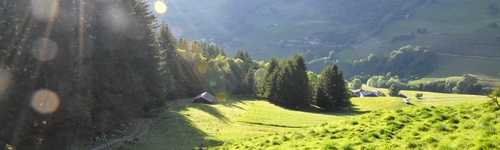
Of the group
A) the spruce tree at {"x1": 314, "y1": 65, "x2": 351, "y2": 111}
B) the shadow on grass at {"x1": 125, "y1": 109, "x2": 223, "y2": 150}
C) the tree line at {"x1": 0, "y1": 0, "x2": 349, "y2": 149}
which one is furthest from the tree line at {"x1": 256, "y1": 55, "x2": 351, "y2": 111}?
the shadow on grass at {"x1": 125, "y1": 109, "x2": 223, "y2": 150}

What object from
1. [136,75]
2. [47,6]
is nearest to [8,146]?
[47,6]

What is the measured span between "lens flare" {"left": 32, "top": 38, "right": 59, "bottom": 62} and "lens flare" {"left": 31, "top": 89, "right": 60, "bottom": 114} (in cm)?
236

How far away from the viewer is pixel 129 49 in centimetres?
5269

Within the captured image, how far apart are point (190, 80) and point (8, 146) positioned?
73292 millimetres

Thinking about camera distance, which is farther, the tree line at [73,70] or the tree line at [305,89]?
the tree line at [305,89]

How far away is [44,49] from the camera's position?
33531mm

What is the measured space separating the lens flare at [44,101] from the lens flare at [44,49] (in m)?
2.36

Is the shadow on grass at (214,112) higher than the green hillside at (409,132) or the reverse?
the reverse

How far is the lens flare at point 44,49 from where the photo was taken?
33.1m

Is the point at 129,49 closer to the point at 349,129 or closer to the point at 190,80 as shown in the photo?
the point at 349,129

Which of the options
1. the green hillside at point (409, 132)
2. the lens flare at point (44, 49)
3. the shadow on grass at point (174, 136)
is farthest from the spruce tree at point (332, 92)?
the lens flare at point (44, 49)

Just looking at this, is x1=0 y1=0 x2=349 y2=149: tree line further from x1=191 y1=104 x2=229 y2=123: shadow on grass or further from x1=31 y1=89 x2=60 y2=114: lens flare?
x1=191 y1=104 x2=229 y2=123: shadow on grass

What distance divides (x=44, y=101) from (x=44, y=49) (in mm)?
3695

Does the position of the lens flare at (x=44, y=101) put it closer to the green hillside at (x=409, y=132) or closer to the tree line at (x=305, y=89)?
the green hillside at (x=409, y=132)
